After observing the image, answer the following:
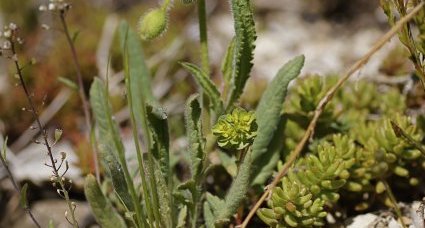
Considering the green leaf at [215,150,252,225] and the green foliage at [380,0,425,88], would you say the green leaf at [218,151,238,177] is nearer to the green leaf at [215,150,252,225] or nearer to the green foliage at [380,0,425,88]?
the green leaf at [215,150,252,225]

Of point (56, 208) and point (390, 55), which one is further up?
point (390, 55)

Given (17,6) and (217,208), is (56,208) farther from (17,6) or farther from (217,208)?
(17,6)

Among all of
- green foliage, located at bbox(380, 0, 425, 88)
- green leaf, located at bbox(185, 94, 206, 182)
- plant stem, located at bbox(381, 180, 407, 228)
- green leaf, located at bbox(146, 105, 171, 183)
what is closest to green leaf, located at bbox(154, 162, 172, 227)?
green leaf, located at bbox(146, 105, 171, 183)

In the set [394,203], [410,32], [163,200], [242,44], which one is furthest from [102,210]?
[410,32]

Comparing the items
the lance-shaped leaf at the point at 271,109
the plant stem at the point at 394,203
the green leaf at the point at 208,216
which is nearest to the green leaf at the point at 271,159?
the lance-shaped leaf at the point at 271,109

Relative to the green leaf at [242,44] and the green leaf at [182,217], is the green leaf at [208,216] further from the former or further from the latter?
the green leaf at [242,44]

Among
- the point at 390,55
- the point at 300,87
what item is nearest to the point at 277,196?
the point at 300,87
